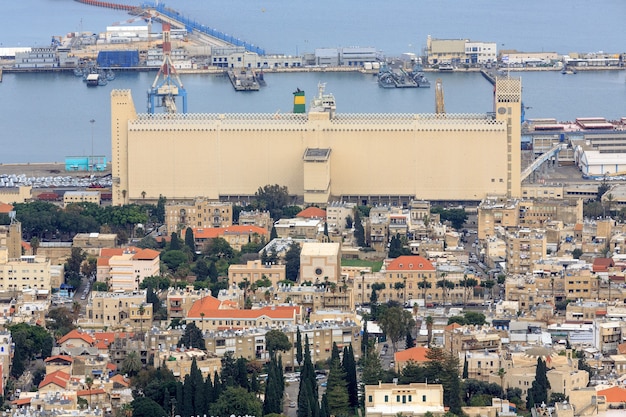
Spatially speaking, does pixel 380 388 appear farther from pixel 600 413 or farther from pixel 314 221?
pixel 314 221

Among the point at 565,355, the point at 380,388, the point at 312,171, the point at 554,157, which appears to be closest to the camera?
the point at 380,388

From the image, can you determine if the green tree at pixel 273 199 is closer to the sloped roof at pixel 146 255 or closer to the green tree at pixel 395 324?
the sloped roof at pixel 146 255

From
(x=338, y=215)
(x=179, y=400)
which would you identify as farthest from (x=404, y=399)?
(x=338, y=215)

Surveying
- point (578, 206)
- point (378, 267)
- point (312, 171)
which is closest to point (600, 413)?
point (378, 267)

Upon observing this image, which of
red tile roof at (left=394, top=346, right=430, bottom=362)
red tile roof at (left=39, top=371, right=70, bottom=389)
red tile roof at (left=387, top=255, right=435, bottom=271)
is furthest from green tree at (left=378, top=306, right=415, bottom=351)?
red tile roof at (left=39, top=371, right=70, bottom=389)

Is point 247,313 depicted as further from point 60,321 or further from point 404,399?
point 404,399

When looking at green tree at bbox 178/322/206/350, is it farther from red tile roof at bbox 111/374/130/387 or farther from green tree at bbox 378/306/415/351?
green tree at bbox 378/306/415/351

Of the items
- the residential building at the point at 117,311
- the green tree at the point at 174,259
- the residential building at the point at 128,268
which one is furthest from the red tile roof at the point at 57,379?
the green tree at the point at 174,259
